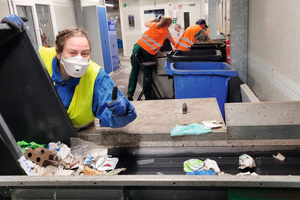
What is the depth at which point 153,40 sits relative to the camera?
4273 millimetres

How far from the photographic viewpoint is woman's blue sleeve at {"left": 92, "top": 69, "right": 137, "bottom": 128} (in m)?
1.44

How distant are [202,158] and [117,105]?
A: 0.54 metres

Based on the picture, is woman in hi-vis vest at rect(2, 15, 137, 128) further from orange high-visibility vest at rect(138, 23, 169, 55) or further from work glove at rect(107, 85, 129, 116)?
orange high-visibility vest at rect(138, 23, 169, 55)

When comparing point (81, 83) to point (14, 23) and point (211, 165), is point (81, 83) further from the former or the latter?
point (211, 165)

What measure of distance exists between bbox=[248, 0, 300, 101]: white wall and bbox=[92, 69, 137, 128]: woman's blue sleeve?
117cm

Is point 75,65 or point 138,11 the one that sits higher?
point 138,11

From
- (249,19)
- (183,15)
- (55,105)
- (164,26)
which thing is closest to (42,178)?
(55,105)

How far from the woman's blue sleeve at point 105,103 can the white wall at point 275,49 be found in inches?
46.2

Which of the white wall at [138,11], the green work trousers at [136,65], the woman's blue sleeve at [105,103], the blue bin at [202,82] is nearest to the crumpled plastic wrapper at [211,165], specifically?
the woman's blue sleeve at [105,103]

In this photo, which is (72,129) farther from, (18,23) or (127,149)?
(18,23)

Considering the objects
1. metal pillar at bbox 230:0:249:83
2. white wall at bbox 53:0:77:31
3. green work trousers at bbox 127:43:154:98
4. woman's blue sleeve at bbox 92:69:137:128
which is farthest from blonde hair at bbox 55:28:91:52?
white wall at bbox 53:0:77:31

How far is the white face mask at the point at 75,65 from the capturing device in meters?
1.40

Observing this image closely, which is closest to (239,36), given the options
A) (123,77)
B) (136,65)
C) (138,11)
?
(136,65)

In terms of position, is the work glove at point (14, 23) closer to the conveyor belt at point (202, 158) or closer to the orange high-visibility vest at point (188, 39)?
the conveyor belt at point (202, 158)
